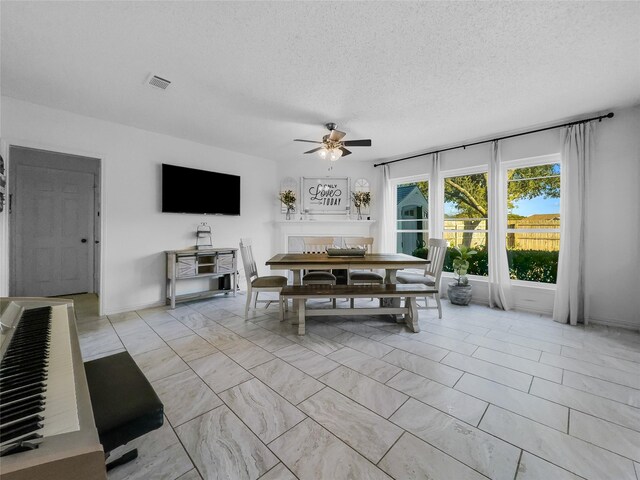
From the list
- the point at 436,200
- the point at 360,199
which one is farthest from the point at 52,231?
the point at 436,200

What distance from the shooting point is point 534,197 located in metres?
3.71

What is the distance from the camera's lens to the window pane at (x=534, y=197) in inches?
140

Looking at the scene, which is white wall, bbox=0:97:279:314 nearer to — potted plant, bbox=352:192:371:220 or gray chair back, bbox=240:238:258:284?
gray chair back, bbox=240:238:258:284

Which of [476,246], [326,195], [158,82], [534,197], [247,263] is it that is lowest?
[247,263]

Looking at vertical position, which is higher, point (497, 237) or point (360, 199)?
point (360, 199)

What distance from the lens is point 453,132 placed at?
3.70 metres

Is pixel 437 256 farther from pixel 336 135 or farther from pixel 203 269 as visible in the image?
pixel 203 269

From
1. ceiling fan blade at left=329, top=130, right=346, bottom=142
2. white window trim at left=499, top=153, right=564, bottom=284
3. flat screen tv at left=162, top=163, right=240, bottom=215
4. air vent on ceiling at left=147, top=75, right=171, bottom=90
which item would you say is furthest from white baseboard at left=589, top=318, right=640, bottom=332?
air vent on ceiling at left=147, top=75, right=171, bottom=90

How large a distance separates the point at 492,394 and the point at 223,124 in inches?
155

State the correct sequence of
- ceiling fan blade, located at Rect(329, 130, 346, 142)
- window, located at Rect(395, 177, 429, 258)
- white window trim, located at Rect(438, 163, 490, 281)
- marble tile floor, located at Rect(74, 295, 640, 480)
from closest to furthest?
marble tile floor, located at Rect(74, 295, 640, 480)
ceiling fan blade, located at Rect(329, 130, 346, 142)
white window trim, located at Rect(438, 163, 490, 281)
window, located at Rect(395, 177, 429, 258)

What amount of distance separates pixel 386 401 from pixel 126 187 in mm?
4016

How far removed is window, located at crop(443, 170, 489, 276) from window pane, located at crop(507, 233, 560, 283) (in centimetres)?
35

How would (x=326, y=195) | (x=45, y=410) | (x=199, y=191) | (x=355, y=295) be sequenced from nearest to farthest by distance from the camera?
1. (x=45, y=410)
2. (x=355, y=295)
3. (x=199, y=191)
4. (x=326, y=195)

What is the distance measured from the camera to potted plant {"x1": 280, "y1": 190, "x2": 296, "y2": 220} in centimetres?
506
